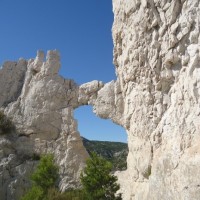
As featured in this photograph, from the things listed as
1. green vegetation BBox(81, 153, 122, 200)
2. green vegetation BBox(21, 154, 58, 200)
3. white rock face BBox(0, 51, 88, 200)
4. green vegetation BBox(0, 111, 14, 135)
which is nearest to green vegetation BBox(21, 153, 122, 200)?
green vegetation BBox(81, 153, 122, 200)

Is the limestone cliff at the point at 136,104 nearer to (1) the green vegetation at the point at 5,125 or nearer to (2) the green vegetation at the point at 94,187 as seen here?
(1) the green vegetation at the point at 5,125

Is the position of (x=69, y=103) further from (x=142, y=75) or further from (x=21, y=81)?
(x=142, y=75)

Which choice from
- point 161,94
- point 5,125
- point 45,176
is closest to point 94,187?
point 45,176

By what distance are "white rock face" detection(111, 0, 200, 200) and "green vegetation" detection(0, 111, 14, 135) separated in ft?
37.4

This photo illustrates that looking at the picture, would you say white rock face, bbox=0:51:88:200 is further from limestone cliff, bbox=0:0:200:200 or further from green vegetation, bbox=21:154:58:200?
green vegetation, bbox=21:154:58:200

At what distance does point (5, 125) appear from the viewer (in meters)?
27.0

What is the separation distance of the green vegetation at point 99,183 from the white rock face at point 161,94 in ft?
3.62

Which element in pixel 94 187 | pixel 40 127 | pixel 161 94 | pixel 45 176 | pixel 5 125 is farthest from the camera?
pixel 5 125

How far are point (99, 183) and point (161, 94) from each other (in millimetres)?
6280

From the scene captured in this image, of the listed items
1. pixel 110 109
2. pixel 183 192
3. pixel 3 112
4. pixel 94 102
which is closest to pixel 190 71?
pixel 183 192

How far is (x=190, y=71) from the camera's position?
1427cm

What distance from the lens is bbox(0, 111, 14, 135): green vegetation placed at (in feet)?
88.6

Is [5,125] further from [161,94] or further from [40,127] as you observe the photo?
[161,94]

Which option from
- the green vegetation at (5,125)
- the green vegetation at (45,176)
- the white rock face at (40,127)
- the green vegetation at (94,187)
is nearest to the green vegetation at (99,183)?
the green vegetation at (94,187)
